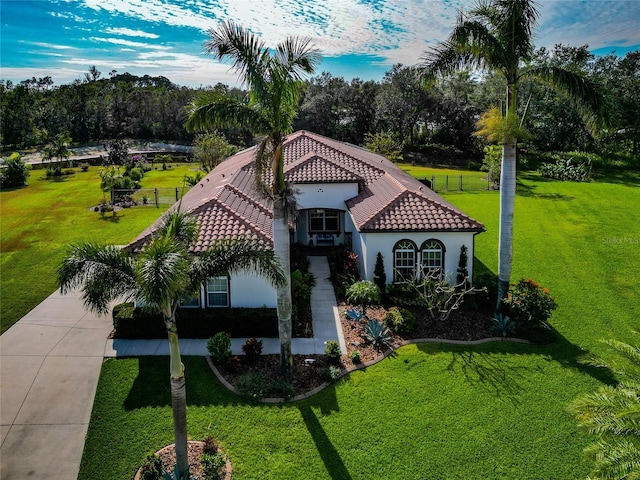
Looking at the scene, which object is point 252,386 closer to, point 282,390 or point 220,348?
point 282,390

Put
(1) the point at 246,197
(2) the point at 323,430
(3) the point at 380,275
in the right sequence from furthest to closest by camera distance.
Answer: (1) the point at 246,197 < (3) the point at 380,275 < (2) the point at 323,430

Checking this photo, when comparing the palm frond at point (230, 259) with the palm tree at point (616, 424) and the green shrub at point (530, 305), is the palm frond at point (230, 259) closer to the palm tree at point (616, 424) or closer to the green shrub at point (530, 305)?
the palm tree at point (616, 424)

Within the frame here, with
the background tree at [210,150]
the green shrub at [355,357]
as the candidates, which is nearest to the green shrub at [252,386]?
the green shrub at [355,357]

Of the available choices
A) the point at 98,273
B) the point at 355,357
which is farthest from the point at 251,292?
the point at 98,273

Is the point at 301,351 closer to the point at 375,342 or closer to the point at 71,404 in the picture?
the point at 375,342

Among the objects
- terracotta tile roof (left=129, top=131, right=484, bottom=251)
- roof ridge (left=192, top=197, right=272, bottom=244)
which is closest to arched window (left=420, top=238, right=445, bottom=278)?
terracotta tile roof (left=129, top=131, right=484, bottom=251)
